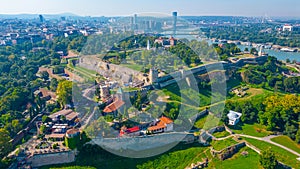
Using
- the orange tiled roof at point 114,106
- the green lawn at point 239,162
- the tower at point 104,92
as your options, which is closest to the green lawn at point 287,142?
the green lawn at point 239,162

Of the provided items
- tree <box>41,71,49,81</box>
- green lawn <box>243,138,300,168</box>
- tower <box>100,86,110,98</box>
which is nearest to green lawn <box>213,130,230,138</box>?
green lawn <box>243,138,300,168</box>

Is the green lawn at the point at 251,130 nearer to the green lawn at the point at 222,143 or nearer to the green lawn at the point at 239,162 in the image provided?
the green lawn at the point at 222,143

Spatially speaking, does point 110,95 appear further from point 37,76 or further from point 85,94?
point 37,76

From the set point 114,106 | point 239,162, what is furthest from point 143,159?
point 239,162

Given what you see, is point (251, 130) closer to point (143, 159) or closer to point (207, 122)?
point (207, 122)

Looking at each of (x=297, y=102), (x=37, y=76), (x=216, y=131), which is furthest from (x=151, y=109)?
(x=37, y=76)

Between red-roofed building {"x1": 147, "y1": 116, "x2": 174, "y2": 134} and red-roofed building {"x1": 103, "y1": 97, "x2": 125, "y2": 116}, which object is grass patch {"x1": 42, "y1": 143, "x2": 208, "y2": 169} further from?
red-roofed building {"x1": 103, "y1": 97, "x2": 125, "y2": 116}
